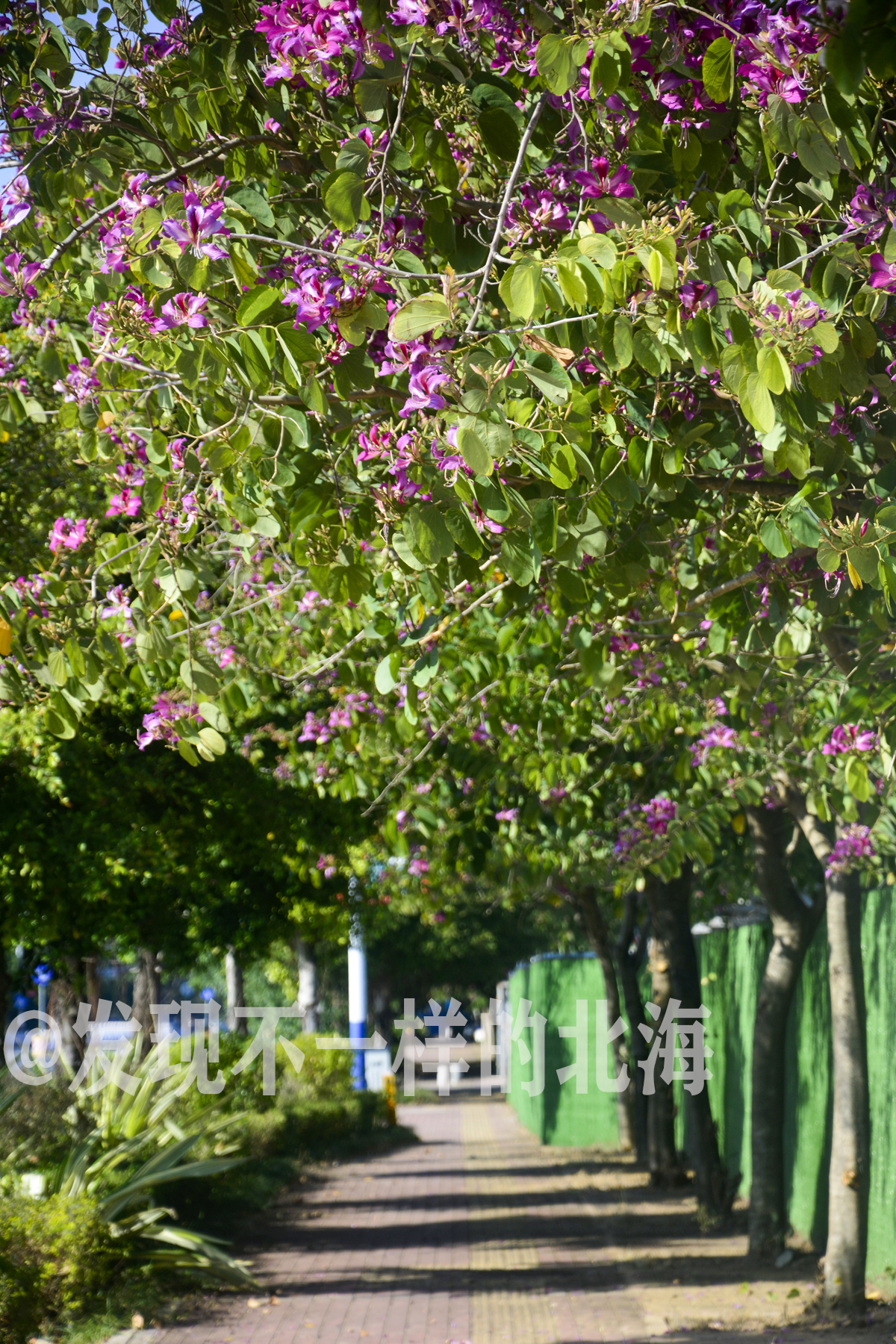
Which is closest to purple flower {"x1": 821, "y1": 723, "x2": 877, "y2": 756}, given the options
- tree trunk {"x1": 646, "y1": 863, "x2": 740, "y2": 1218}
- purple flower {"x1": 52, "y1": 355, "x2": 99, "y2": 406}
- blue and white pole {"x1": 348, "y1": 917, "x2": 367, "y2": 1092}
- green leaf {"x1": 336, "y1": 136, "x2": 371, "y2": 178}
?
purple flower {"x1": 52, "y1": 355, "x2": 99, "y2": 406}

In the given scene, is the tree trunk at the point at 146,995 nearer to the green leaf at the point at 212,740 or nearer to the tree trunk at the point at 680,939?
the tree trunk at the point at 680,939

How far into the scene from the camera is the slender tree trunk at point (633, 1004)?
→ 52.5 ft

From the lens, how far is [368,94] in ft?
9.09

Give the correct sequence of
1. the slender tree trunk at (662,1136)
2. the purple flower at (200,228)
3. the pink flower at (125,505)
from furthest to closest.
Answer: the slender tree trunk at (662,1136) → the pink flower at (125,505) → the purple flower at (200,228)

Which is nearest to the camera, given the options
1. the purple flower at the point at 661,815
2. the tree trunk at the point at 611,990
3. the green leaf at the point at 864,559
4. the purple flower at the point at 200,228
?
the purple flower at the point at 200,228

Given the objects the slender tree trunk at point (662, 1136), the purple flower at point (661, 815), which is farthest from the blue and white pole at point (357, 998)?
the purple flower at point (661, 815)

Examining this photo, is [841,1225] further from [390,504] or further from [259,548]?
[390,504]

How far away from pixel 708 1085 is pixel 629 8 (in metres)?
11.9

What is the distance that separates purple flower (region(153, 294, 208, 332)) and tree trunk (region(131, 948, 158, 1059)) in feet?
39.5

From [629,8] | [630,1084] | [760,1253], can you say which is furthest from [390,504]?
[630,1084]

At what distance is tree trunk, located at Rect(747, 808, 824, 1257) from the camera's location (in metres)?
9.05

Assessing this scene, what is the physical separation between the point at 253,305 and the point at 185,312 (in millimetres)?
527

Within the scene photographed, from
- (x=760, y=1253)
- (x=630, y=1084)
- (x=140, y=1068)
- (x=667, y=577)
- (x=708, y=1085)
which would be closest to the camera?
(x=667, y=577)

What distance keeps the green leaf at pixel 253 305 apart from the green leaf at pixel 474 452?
0.63 meters
